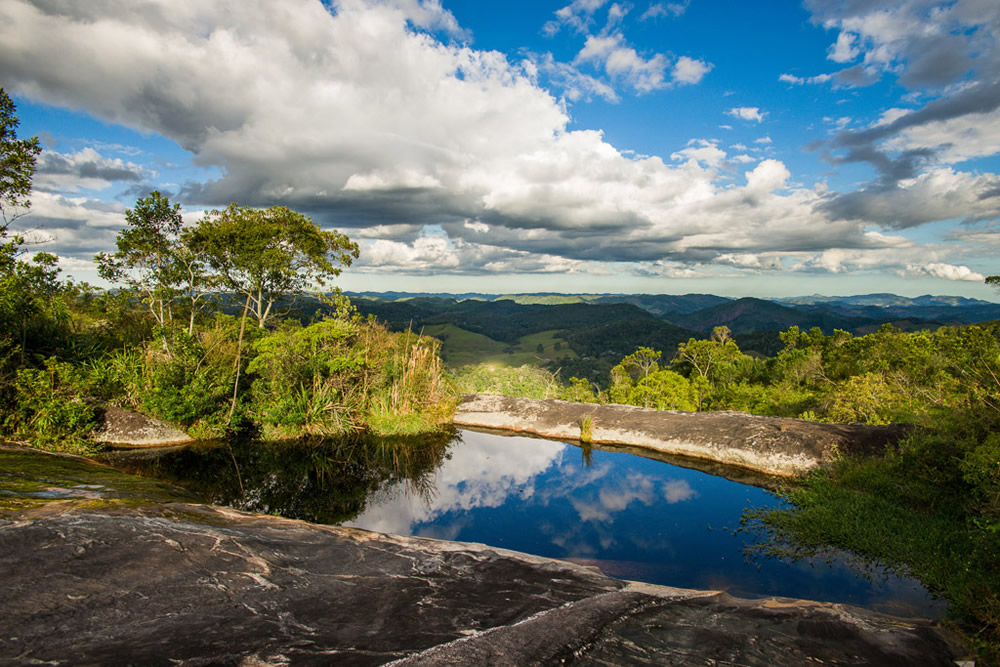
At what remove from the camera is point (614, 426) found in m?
11.9

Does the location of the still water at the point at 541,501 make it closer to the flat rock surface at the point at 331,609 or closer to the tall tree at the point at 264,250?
the flat rock surface at the point at 331,609

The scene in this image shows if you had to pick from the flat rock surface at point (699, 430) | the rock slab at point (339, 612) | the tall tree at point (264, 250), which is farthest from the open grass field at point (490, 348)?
the rock slab at point (339, 612)

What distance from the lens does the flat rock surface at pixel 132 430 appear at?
10.2 meters

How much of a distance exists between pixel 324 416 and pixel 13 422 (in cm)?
582

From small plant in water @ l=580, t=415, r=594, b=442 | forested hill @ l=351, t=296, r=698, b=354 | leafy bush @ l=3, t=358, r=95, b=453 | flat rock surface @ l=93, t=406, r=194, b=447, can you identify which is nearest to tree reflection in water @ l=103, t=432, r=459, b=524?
flat rock surface @ l=93, t=406, r=194, b=447

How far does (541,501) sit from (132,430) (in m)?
9.59

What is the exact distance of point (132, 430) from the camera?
34.0 feet

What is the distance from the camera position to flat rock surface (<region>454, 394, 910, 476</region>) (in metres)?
9.05

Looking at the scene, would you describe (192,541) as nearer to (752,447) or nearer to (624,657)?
(624,657)

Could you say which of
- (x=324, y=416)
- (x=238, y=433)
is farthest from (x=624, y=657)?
(x=238, y=433)

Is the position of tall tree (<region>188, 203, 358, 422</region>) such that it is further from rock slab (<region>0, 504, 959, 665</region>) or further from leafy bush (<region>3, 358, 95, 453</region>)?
rock slab (<region>0, 504, 959, 665</region>)

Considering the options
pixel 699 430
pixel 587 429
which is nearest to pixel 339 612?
pixel 587 429

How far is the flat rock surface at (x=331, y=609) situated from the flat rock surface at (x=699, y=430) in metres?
5.77

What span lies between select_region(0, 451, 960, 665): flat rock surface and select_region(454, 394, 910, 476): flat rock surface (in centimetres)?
577
